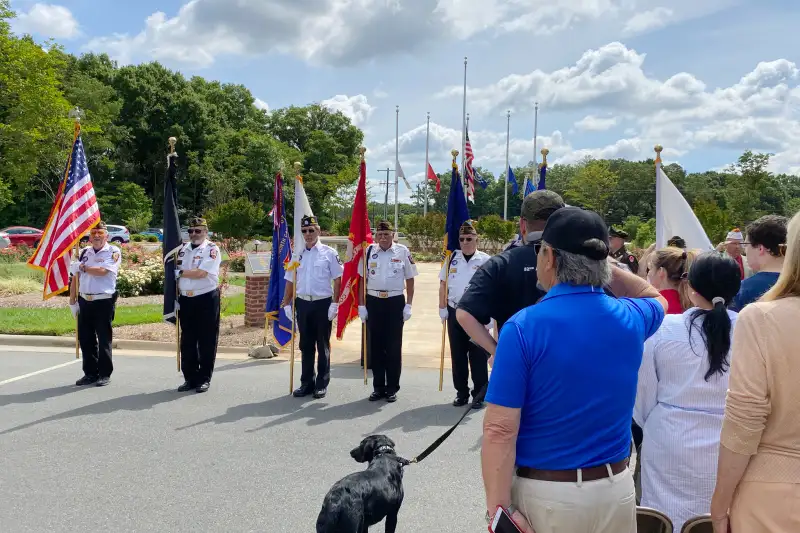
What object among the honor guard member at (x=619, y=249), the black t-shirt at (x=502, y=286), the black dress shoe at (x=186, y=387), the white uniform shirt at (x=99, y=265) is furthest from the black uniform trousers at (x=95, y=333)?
the honor guard member at (x=619, y=249)

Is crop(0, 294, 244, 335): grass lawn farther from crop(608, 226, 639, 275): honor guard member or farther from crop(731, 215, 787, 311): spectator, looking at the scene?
crop(731, 215, 787, 311): spectator

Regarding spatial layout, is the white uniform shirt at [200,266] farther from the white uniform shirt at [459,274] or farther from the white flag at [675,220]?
the white flag at [675,220]

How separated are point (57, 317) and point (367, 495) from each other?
1031 centimetres

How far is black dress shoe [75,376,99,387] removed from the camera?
725 centimetres

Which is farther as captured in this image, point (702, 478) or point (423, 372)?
point (423, 372)

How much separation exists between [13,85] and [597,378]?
2631cm

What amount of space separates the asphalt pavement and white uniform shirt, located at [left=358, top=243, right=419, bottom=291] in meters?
1.24

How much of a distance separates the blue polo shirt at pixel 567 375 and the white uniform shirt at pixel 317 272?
5.33 m

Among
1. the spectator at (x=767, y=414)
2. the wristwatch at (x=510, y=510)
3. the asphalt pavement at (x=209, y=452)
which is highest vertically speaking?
the spectator at (x=767, y=414)

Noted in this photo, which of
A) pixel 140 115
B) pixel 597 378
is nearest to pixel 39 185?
pixel 140 115

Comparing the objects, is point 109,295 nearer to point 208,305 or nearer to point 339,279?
point 208,305

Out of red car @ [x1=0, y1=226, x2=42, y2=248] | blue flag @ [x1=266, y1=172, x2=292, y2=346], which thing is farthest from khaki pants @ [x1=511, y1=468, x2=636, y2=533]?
red car @ [x1=0, y1=226, x2=42, y2=248]

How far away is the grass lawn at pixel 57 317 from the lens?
10.3 metres

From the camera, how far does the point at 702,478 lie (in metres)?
2.43
